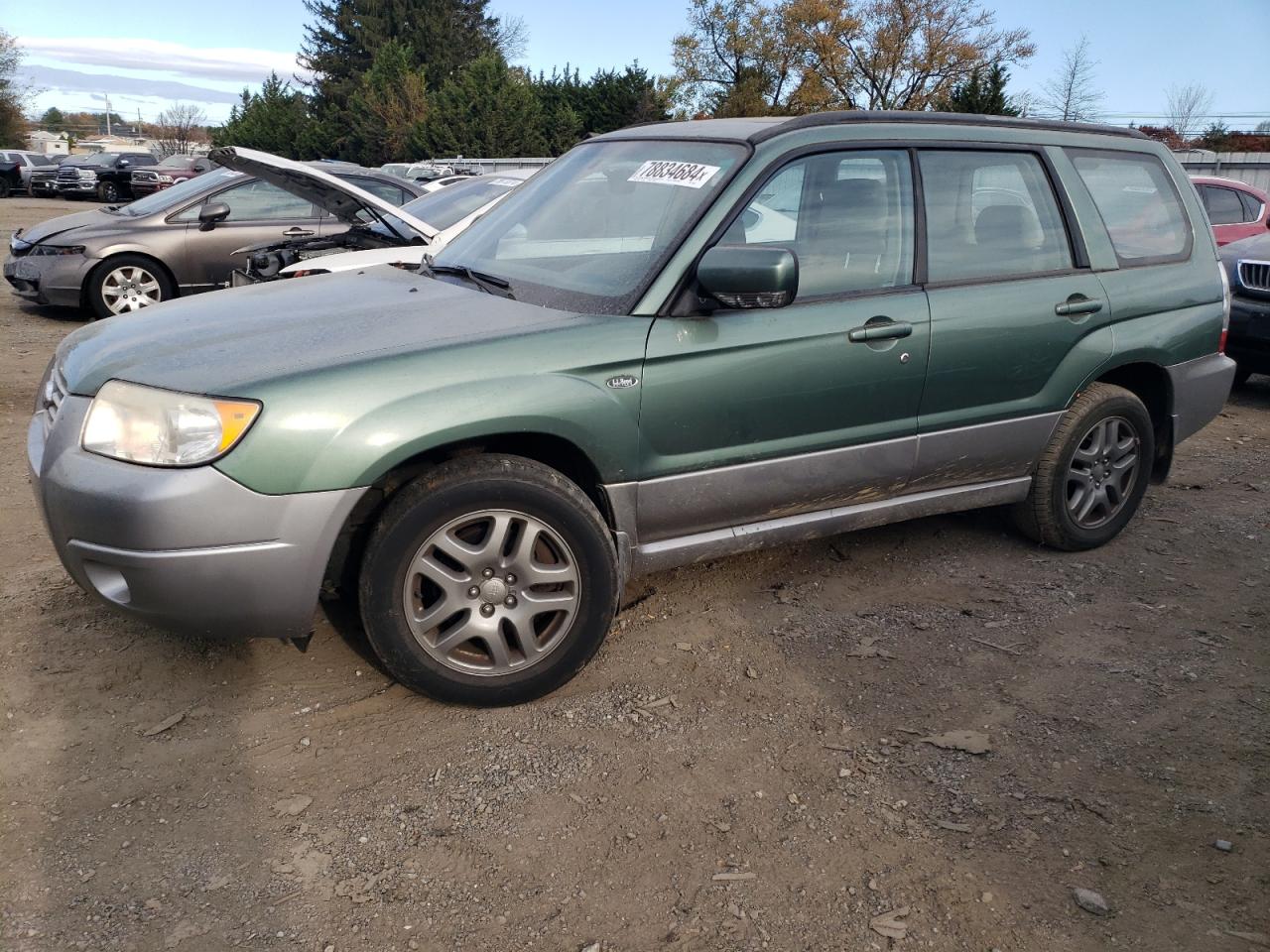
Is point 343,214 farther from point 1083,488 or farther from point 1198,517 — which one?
point 1198,517

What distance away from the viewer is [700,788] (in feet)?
9.55

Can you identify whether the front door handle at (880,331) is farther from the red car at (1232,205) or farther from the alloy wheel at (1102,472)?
the red car at (1232,205)

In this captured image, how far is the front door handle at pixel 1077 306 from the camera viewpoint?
420 cm

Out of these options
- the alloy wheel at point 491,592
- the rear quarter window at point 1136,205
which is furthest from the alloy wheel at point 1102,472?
the alloy wheel at point 491,592

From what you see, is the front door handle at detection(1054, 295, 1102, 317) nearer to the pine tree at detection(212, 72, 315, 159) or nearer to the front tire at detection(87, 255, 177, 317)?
the front tire at detection(87, 255, 177, 317)

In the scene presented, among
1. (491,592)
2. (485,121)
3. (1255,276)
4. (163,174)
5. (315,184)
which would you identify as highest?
(485,121)

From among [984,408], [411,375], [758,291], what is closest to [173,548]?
[411,375]

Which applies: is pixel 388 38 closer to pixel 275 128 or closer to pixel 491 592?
pixel 275 128

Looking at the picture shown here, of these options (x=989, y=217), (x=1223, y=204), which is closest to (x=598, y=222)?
(x=989, y=217)

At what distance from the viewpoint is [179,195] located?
32.6 ft

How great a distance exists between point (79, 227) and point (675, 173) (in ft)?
26.7

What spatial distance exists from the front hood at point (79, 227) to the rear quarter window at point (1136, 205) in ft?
27.7

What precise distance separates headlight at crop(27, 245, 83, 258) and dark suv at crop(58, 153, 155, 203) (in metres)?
25.5

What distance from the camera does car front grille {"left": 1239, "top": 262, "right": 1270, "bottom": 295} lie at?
7.84m
